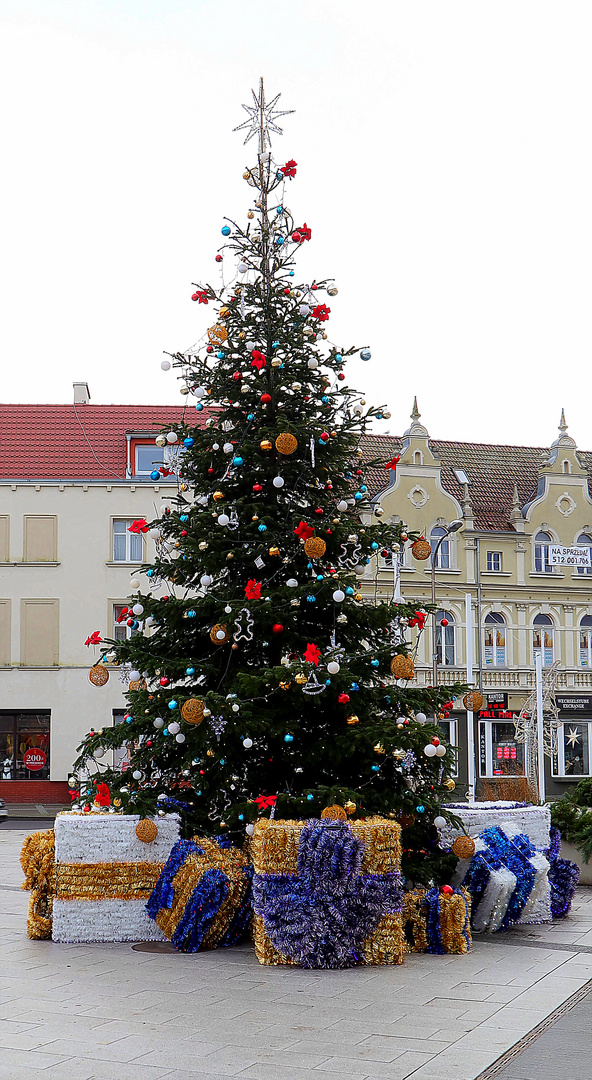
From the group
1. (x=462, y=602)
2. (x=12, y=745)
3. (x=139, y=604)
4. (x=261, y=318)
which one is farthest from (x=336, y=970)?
(x=462, y=602)

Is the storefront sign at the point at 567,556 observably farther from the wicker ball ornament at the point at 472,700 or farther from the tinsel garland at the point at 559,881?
the wicker ball ornament at the point at 472,700

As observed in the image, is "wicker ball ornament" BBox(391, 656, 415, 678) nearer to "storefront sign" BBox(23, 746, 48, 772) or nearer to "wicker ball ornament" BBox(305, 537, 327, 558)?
"wicker ball ornament" BBox(305, 537, 327, 558)

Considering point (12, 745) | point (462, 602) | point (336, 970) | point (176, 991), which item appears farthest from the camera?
point (462, 602)

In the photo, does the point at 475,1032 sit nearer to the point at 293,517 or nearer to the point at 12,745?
the point at 293,517

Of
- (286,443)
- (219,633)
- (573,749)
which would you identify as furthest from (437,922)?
(573,749)

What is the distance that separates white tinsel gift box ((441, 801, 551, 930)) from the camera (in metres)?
10.9

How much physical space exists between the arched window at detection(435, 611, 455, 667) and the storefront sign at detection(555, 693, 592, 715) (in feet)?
13.8

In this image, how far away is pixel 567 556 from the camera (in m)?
42.1

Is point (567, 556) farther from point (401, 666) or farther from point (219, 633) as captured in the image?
point (219, 633)

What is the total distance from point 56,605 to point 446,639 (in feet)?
45.5

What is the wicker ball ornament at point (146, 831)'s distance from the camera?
33.6ft

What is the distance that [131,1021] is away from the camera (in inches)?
295

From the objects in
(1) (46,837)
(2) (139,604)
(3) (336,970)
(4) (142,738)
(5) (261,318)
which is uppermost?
(5) (261,318)

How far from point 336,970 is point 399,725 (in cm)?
226
